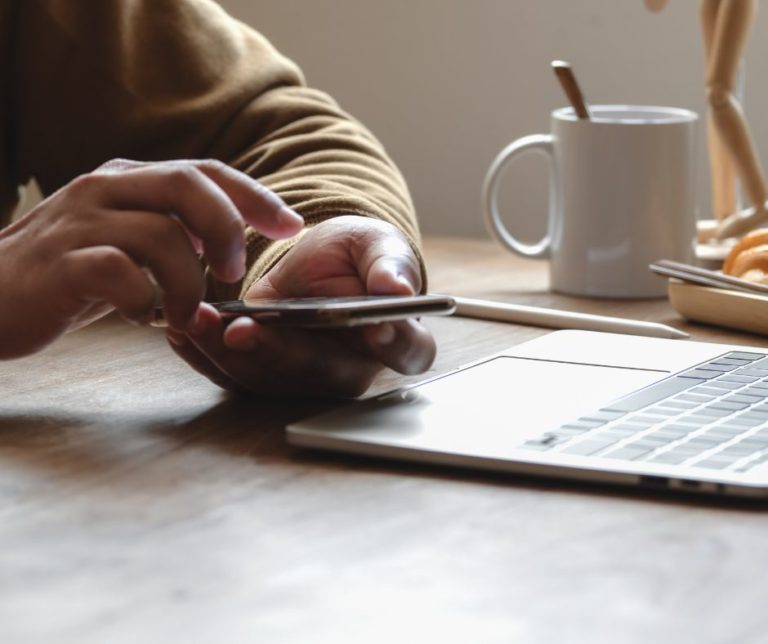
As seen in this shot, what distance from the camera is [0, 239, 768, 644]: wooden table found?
1.25ft

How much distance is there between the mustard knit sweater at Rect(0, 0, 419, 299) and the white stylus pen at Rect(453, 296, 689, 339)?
0.22 metres

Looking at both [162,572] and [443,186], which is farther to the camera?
[443,186]

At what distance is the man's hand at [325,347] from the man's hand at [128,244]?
0.10ft

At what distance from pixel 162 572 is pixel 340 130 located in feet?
2.37

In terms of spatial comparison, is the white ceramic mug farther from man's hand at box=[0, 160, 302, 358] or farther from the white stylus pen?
man's hand at box=[0, 160, 302, 358]

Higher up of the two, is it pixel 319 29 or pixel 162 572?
pixel 319 29

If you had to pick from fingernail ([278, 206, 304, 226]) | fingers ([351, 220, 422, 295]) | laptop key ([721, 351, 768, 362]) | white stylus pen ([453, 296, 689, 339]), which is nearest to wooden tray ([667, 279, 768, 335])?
white stylus pen ([453, 296, 689, 339])

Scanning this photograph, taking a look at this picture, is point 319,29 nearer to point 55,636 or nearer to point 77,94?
point 77,94

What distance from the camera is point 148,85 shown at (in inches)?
45.4

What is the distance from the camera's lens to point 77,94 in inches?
46.0

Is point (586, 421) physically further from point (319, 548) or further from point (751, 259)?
point (751, 259)

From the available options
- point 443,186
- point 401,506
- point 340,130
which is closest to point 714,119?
point 340,130

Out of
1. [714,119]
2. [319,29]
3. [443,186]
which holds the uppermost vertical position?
[319,29]

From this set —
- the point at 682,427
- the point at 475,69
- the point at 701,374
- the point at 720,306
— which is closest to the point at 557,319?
the point at 720,306
